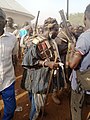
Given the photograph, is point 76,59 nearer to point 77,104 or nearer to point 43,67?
point 77,104

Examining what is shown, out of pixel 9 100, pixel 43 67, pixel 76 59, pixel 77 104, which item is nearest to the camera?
pixel 76 59

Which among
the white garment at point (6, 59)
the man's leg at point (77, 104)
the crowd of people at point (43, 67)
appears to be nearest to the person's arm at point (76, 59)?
the crowd of people at point (43, 67)

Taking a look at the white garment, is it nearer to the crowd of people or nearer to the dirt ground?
the crowd of people

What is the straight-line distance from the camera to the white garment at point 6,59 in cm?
364

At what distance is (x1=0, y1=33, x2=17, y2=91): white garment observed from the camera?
364cm

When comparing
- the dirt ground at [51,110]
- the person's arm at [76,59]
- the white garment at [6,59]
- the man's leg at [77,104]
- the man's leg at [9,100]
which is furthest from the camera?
the dirt ground at [51,110]

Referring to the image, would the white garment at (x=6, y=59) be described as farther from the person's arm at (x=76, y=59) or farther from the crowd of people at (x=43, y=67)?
the person's arm at (x=76, y=59)

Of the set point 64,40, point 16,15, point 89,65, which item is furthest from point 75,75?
point 16,15

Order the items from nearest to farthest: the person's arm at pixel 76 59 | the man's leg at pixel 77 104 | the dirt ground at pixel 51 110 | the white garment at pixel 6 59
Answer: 1. the person's arm at pixel 76 59
2. the man's leg at pixel 77 104
3. the white garment at pixel 6 59
4. the dirt ground at pixel 51 110

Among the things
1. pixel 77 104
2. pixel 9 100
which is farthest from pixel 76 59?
pixel 9 100

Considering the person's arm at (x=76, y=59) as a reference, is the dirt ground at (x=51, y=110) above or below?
below

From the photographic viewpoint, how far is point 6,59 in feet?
12.1

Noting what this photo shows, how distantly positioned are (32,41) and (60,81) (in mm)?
862

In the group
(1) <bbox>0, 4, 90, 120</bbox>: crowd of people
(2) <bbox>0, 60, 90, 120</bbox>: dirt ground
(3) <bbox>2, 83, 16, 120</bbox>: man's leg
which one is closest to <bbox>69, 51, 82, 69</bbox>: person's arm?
(1) <bbox>0, 4, 90, 120</bbox>: crowd of people
